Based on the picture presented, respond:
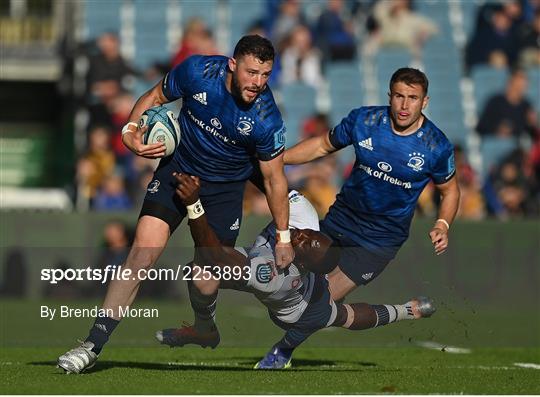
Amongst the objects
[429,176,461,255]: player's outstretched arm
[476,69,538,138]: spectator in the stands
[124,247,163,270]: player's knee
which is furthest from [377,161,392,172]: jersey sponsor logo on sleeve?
[476,69,538,138]: spectator in the stands

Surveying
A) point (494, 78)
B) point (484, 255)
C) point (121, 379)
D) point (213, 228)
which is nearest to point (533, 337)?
point (484, 255)

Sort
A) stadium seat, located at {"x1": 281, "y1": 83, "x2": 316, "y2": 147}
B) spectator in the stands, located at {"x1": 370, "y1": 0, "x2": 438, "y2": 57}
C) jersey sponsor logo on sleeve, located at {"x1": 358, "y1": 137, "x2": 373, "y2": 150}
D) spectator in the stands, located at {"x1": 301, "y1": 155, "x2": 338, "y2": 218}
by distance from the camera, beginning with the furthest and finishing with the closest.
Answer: spectator in the stands, located at {"x1": 370, "y1": 0, "x2": 438, "y2": 57}, stadium seat, located at {"x1": 281, "y1": 83, "x2": 316, "y2": 147}, spectator in the stands, located at {"x1": 301, "y1": 155, "x2": 338, "y2": 218}, jersey sponsor logo on sleeve, located at {"x1": 358, "y1": 137, "x2": 373, "y2": 150}

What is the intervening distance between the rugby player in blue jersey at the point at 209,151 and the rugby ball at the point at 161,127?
0.26 feet

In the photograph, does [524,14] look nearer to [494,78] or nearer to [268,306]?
[494,78]

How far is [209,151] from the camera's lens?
31.1ft

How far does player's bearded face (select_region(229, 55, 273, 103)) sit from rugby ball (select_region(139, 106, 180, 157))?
585 mm

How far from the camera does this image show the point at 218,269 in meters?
9.50

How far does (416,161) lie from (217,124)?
1639mm

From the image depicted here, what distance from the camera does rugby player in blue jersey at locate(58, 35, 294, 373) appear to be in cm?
902

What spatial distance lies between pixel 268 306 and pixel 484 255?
7372 mm

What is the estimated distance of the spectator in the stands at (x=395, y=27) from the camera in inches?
840

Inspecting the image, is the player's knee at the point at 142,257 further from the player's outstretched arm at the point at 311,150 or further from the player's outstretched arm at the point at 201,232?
the player's outstretched arm at the point at 311,150

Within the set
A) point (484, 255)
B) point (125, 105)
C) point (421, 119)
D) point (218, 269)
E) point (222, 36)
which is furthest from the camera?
point (222, 36)

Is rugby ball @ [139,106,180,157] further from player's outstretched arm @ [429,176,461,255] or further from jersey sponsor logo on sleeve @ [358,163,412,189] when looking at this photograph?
player's outstretched arm @ [429,176,461,255]
